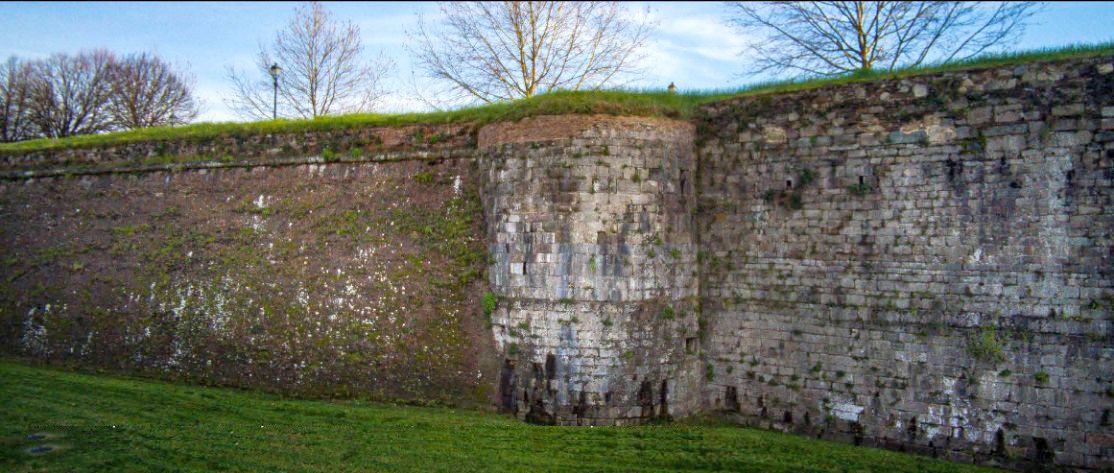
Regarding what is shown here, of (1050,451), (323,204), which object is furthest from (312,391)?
(1050,451)

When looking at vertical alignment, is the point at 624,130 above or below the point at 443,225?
above

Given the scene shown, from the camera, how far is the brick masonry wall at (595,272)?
10.2 m

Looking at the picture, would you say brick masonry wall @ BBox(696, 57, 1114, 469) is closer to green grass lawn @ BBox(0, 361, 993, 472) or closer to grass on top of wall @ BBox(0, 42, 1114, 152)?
grass on top of wall @ BBox(0, 42, 1114, 152)

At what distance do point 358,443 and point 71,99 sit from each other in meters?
34.0

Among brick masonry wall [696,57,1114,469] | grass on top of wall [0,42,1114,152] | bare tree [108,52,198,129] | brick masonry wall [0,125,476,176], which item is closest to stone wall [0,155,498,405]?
brick masonry wall [0,125,476,176]

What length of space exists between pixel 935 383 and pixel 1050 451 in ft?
4.59

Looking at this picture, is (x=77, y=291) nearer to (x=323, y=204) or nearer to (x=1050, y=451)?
(x=323, y=204)

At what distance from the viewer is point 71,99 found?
115 ft

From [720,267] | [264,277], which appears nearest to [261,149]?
[264,277]

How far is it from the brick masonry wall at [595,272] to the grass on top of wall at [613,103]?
0.20 m

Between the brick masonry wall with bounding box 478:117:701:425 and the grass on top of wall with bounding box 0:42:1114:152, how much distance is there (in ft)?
0.65

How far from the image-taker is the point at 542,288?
1047 centimetres

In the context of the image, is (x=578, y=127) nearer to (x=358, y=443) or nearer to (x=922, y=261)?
(x=922, y=261)

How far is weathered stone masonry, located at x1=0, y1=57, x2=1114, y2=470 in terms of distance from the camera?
29.4ft
